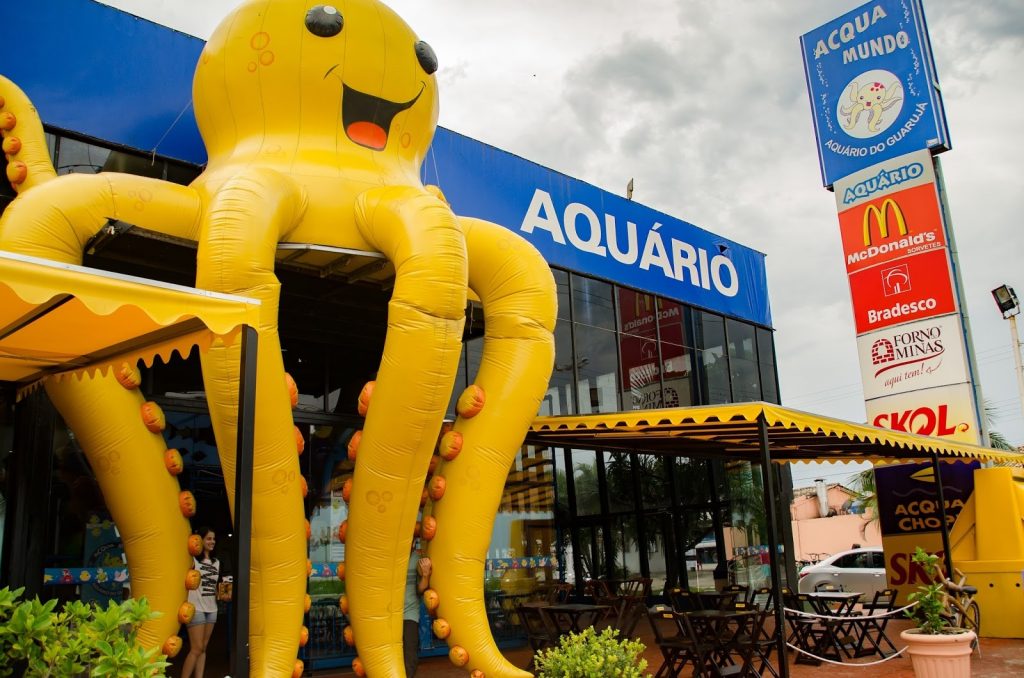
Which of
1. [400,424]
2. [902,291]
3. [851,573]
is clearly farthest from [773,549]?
[851,573]

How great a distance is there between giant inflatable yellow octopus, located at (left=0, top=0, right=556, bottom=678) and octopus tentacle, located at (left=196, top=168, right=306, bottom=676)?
14 millimetres

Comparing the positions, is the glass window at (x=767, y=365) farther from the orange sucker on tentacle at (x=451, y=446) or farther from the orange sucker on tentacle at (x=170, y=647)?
the orange sucker on tentacle at (x=170, y=647)

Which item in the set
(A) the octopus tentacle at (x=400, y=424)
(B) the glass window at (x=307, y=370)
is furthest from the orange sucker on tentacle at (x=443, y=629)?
(B) the glass window at (x=307, y=370)

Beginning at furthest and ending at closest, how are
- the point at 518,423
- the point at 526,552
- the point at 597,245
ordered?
the point at 597,245 → the point at 526,552 → the point at 518,423

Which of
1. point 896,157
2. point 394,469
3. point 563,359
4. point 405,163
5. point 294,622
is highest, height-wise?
point 896,157

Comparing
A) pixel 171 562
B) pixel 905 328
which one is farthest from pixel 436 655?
pixel 905 328

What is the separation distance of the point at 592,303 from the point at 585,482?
8.62 feet

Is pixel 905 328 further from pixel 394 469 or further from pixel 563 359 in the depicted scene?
pixel 394 469

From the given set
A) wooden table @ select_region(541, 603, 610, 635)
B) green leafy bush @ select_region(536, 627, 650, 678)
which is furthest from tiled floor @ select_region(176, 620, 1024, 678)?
green leafy bush @ select_region(536, 627, 650, 678)

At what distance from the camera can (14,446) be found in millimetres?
6770

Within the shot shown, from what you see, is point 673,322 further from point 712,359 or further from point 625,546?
point 625,546

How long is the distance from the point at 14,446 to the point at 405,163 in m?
4.04

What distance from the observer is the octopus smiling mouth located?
7641 mm

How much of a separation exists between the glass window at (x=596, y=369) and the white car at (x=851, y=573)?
8.22 meters
